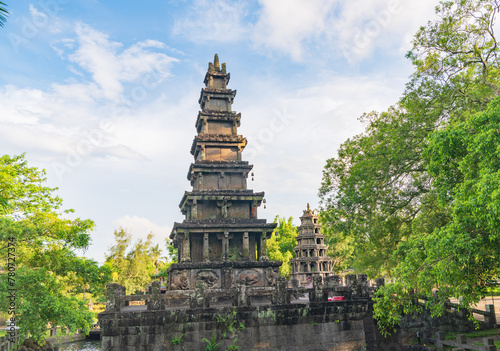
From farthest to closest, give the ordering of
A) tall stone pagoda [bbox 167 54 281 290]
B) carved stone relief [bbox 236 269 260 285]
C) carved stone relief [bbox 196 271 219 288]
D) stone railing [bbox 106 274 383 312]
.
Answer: carved stone relief [bbox 236 269 260 285]
tall stone pagoda [bbox 167 54 281 290]
carved stone relief [bbox 196 271 219 288]
stone railing [bbox 106 274 383 312]

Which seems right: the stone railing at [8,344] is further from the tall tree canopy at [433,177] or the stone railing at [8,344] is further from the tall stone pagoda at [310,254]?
the tall stone pagoda at [310,254]

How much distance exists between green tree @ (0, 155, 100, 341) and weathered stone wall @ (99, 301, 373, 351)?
520cm

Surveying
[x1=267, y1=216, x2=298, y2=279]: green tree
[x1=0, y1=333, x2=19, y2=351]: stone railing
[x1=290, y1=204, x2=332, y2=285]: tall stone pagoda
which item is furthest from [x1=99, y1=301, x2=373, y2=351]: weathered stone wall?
[x1=267, y1=216, x2=298, y2=279]: green tree

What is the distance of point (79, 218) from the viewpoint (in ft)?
75.6

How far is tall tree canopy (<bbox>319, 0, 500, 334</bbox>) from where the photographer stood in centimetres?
1160

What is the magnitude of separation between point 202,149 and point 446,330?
2093 cm

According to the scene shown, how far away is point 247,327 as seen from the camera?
17953 millimetres

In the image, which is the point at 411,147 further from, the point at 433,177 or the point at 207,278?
the point at 207,278

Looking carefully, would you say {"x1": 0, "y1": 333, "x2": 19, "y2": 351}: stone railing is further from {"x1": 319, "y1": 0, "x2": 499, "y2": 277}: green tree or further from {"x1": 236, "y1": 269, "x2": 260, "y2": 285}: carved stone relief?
{"x1": 319, "y1": 0, "x2": 499, "y2": 277}: green tree

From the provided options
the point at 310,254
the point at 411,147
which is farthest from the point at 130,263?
the point at 411,147

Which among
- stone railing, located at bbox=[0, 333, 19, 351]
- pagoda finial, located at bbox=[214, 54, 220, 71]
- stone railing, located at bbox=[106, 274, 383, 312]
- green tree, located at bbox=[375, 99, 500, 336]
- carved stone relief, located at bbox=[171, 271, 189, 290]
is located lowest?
stone railing, located at bbox=[0, 333, 19, 351]

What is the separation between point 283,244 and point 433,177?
5260 centimetres

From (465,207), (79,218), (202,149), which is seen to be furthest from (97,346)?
(465,207)

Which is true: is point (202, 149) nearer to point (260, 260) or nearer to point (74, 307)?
point (260, 260)
